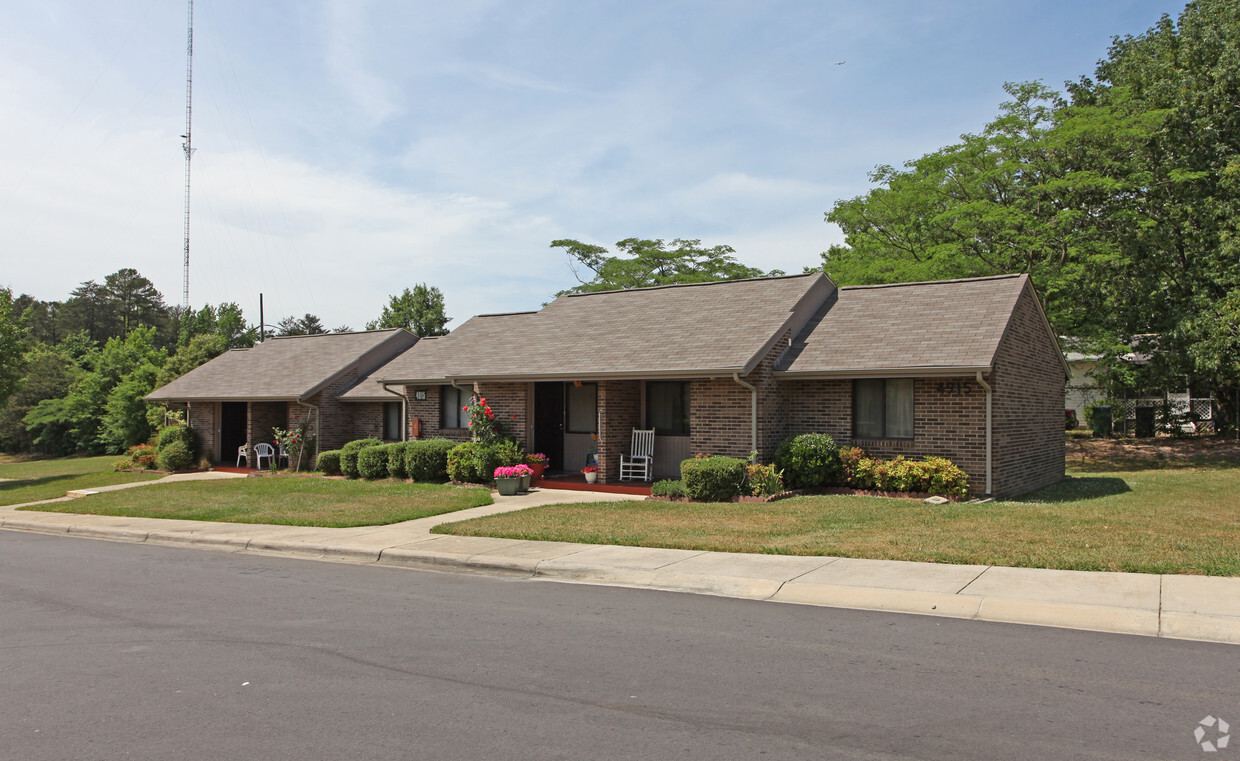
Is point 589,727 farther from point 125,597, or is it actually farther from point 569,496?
point 569,496

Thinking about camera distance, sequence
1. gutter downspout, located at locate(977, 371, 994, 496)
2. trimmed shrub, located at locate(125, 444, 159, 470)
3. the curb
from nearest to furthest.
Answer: the curb < gutter downspout, located at locate(977, 371, 994, 496) < trimmed shrub, located at locate(125, 444, 159, 470)

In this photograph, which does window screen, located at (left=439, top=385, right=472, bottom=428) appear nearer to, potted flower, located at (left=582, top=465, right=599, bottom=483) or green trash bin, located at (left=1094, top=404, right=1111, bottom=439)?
potted flower, located at (left=582, top=465, right=599, bottom=483)

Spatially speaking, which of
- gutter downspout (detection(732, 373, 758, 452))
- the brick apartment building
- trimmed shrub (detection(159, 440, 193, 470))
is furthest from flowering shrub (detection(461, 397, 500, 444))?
trimmed shrub (detection(159, 440, 193, 470))

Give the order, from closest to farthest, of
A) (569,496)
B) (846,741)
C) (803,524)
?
(846,741), (803,524), (569,496)

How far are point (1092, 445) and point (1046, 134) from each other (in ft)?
38.2

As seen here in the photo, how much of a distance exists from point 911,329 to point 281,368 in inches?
856

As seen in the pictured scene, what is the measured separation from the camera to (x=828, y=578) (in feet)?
29.8

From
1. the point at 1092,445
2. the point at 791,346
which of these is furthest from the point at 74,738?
the point at 1092,445

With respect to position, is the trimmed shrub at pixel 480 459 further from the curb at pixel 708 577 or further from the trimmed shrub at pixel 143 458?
the trimmed shrub at pixel 143 458

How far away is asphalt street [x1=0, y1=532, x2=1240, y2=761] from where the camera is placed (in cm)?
476

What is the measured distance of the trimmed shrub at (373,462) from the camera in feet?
74.4

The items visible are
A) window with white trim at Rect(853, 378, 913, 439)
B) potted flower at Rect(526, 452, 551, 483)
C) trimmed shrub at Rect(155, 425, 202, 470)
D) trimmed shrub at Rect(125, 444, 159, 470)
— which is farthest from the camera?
trimmed shrub at Rect(125, 444, 159, 470)

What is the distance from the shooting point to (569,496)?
18.4 metres

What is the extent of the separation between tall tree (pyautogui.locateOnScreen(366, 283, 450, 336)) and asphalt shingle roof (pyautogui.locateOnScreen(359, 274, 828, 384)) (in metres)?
29.0
